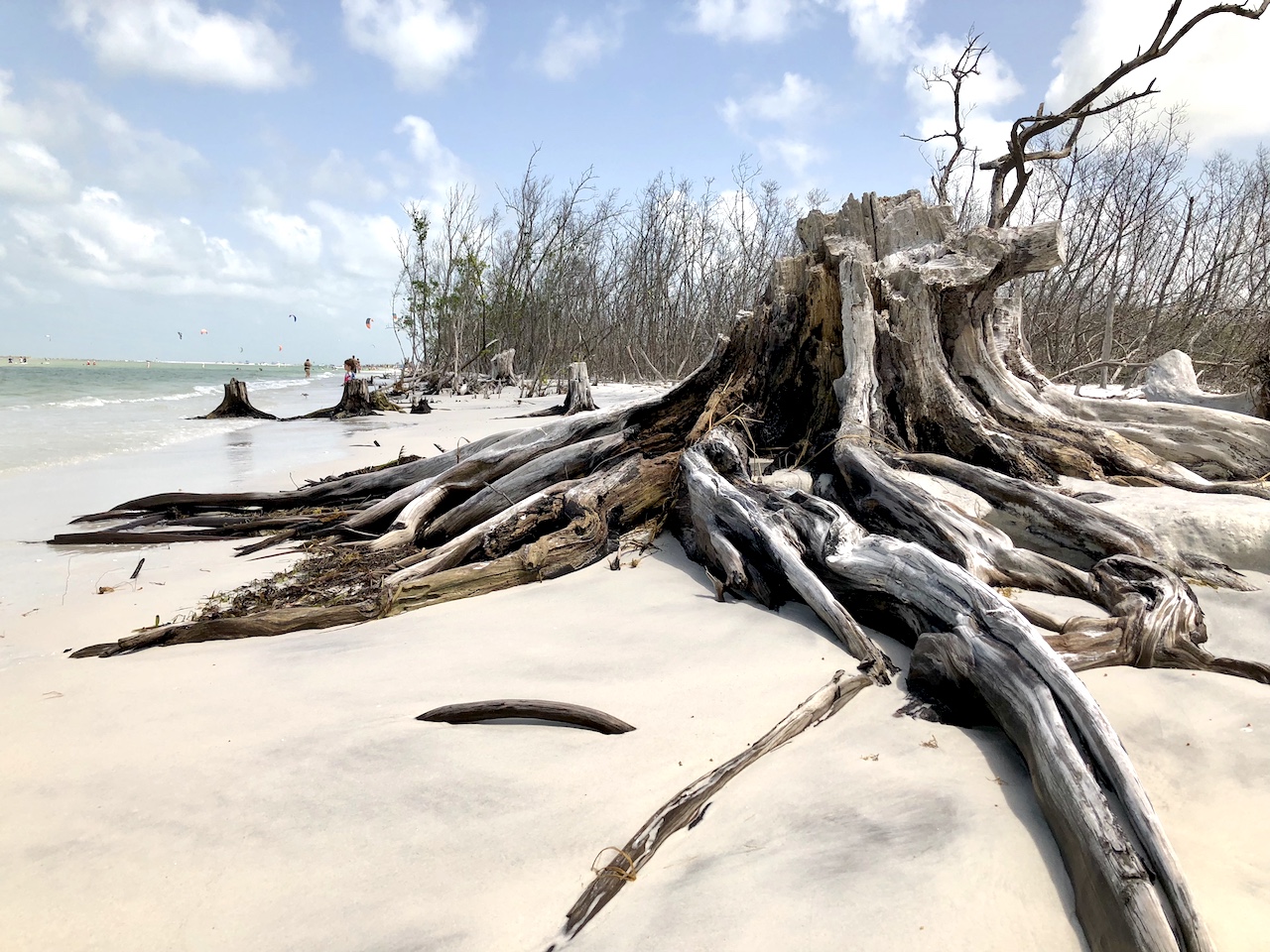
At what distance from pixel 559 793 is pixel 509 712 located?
430 mm

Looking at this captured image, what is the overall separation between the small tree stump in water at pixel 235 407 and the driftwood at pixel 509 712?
53.3 ft

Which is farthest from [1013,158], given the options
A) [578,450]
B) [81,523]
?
[81,523]

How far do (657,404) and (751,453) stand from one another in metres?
0.87

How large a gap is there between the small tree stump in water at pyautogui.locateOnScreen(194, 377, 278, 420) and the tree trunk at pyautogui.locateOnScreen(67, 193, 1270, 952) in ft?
39.2

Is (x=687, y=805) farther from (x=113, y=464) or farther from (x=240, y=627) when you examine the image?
(x=113, y=464)

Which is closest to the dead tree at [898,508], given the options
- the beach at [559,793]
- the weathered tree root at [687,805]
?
the beach at [559,793]

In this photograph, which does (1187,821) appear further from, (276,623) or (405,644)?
(276,623)

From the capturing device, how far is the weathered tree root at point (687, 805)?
1.56 meters

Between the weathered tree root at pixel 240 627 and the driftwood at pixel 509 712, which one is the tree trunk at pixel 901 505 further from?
the driftwood at pixel 509 712

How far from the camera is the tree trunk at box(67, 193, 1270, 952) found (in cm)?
186

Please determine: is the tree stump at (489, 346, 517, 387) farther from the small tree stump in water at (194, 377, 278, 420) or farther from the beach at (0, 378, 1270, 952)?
the beach at (0, 378, 1270, 952)

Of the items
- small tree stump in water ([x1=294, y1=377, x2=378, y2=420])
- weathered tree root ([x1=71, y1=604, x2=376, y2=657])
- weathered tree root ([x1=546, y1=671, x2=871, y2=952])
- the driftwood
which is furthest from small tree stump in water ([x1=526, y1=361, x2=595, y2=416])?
weathered tree root ([x1=546, y1=671, x2=871, y2=952])

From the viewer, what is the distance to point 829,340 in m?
5.06

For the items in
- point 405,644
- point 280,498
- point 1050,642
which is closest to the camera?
point 1050,642
